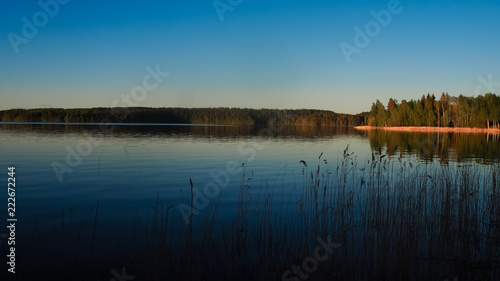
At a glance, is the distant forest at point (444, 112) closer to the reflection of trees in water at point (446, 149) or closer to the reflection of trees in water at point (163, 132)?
the reflection of trees in water at point (163, 132)

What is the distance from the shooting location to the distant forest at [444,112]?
359 ft

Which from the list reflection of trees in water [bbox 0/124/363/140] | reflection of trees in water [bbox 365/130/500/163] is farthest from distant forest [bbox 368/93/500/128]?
reflection of trees in water [bbox 365/130/500/163]

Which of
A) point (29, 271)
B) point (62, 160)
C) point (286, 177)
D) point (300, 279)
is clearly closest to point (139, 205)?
point (29, 271)

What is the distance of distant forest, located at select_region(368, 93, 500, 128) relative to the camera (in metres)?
109

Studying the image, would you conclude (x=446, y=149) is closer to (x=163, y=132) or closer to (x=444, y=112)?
(x=163, y=132)

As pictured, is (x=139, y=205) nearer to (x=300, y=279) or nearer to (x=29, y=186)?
(x=29, y=186)

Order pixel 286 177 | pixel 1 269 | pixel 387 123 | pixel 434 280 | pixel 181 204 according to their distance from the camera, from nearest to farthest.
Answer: pixel 434 280, pixel 1 269, pixel 181 204, pixel 286 177, pixel 387 123

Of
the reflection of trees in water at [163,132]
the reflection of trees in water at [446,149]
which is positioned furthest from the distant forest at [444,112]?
the reflection of trees in water at [446,149]

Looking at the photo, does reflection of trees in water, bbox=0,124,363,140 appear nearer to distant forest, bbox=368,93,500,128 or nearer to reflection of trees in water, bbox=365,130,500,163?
reflection of trees in water, bbox=365,130,500,163

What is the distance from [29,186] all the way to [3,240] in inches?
357

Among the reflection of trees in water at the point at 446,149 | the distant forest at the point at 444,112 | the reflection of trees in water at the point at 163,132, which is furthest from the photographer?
the distant forest at the point at 444,112

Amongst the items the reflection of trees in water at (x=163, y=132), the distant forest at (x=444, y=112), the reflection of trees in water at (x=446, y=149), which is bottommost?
the reflection of trees in water at (x=446, y=149)

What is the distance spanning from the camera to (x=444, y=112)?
128 metres

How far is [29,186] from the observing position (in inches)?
661
